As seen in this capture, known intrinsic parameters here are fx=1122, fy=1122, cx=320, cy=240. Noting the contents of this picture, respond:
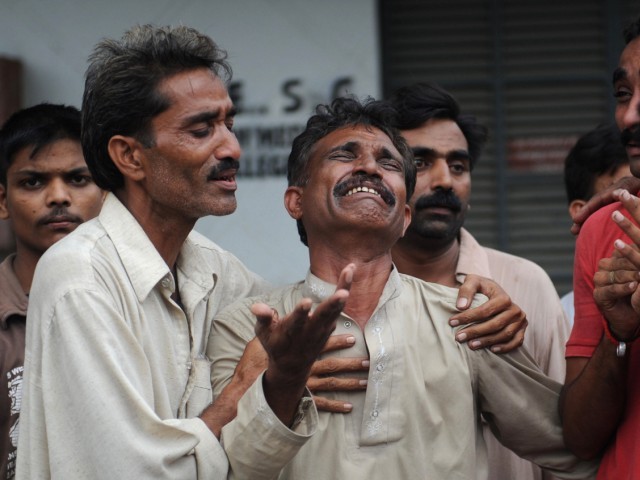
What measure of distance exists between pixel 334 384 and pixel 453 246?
1.28 metres

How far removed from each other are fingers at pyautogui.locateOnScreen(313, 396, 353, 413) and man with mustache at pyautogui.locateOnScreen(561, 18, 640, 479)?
64cm

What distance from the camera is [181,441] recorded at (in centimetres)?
284

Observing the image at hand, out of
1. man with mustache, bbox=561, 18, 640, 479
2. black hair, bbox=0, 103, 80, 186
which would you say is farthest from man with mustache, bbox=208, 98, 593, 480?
black hair, bbox=0, 103, 80, 186

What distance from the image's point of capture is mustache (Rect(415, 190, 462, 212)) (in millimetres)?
4137

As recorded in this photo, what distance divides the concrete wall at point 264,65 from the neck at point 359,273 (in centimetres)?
299

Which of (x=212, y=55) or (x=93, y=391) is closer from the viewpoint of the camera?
(x=93, y=391)

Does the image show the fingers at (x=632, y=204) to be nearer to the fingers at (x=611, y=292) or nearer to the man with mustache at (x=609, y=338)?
the man with mustache at (x=609, y=338)

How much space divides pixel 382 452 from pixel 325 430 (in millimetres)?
167

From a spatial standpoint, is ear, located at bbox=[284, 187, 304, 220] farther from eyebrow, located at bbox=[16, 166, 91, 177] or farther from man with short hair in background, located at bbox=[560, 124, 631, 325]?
man with short hair in background, located at bbox=[560, 124, 631, 325]

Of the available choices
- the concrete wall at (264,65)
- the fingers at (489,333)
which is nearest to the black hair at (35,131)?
the fingers at (489,333)

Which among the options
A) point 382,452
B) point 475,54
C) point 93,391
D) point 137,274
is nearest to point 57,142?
point 137,274

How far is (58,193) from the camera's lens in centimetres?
389

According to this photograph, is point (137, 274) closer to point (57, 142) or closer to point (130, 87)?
point (130, 87)

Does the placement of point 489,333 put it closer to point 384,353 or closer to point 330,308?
point 384,353
